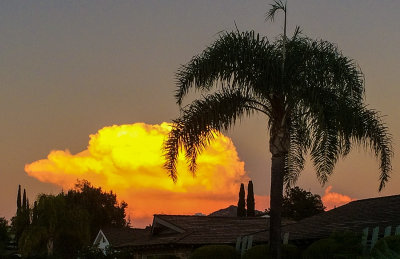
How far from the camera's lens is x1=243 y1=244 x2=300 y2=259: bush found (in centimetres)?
2598

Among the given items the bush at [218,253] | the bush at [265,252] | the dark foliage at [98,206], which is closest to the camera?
the bush at [265,252]

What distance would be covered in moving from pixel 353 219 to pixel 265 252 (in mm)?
7528

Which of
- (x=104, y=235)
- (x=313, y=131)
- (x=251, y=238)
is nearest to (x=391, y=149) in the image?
(x=313, y=131)

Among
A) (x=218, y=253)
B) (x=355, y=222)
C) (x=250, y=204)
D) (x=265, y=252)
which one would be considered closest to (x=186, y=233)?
(x=218, y=253)

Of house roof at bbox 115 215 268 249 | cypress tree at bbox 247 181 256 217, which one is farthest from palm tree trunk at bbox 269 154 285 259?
cypress tree at bbox 247 181 256 217

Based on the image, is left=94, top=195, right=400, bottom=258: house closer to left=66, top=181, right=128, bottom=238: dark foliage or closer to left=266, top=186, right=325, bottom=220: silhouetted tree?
left=266, top=186, right=325, bottom=220: silhouetted tree

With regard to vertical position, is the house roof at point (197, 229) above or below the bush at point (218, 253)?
above

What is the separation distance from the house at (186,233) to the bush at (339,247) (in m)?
10.4

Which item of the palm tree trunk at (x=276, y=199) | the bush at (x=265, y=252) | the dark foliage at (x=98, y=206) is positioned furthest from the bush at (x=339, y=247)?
the dark foliage at (x=98, y=206)

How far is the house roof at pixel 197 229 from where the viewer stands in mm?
39703

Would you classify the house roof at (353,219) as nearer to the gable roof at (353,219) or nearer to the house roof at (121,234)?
the gable roof at (353,219)

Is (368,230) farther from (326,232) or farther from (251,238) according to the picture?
(251,238)

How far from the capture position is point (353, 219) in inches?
1251

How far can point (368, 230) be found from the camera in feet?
90.2
